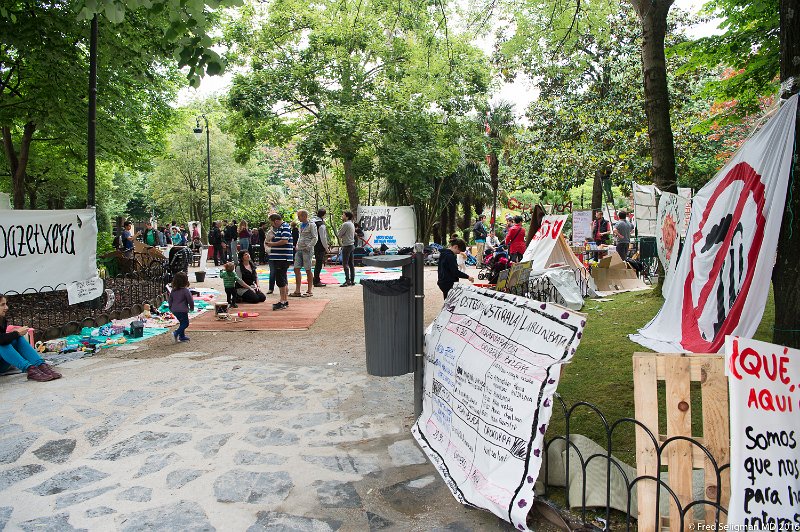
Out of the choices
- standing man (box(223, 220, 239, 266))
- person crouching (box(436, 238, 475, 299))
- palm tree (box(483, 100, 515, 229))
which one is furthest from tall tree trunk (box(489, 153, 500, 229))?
person crouching (box(436, 238, 475, 299))

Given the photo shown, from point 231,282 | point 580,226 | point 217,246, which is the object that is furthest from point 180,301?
point 217,246

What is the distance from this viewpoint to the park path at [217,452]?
12.4ft

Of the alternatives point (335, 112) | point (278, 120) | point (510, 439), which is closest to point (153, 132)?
point (278, 120)

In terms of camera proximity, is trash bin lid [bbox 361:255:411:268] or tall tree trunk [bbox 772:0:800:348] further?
→ trash bin lid [bbox 361:255:411:268]

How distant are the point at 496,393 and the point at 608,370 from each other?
339 centimetres

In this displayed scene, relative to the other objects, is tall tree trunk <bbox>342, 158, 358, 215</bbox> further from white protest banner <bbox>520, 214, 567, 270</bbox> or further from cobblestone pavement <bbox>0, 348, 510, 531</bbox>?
cobblestone pavement <bbox>0, 348, 510, 531</bbox>

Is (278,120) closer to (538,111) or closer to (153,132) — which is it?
(153,132)

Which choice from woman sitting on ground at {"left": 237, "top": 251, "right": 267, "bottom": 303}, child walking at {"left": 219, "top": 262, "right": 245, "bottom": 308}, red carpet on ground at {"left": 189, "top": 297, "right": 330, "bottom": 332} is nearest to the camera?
red carpet on ground at {"left": 189, "top": 297, "right": 330, "bottom": 332}

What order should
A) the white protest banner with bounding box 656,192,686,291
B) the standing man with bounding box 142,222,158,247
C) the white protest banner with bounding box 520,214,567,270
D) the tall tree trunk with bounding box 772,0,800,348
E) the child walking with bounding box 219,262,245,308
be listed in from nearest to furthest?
the tall tree trunk with bounding box 772,0,800,348
the white protest banner with bounding box 656,192,686,291
the child walking with bounding box 219,262,245,308
the white protest banner with bounding box 520,214,567,270
the standing man with bounding box 142,222,158,247

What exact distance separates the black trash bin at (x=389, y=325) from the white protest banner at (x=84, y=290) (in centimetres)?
639

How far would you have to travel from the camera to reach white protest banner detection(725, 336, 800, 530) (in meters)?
2.69

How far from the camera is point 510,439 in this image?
362 centimetres

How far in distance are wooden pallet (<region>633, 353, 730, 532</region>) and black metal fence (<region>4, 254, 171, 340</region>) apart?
844cm

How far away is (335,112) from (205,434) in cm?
1642
